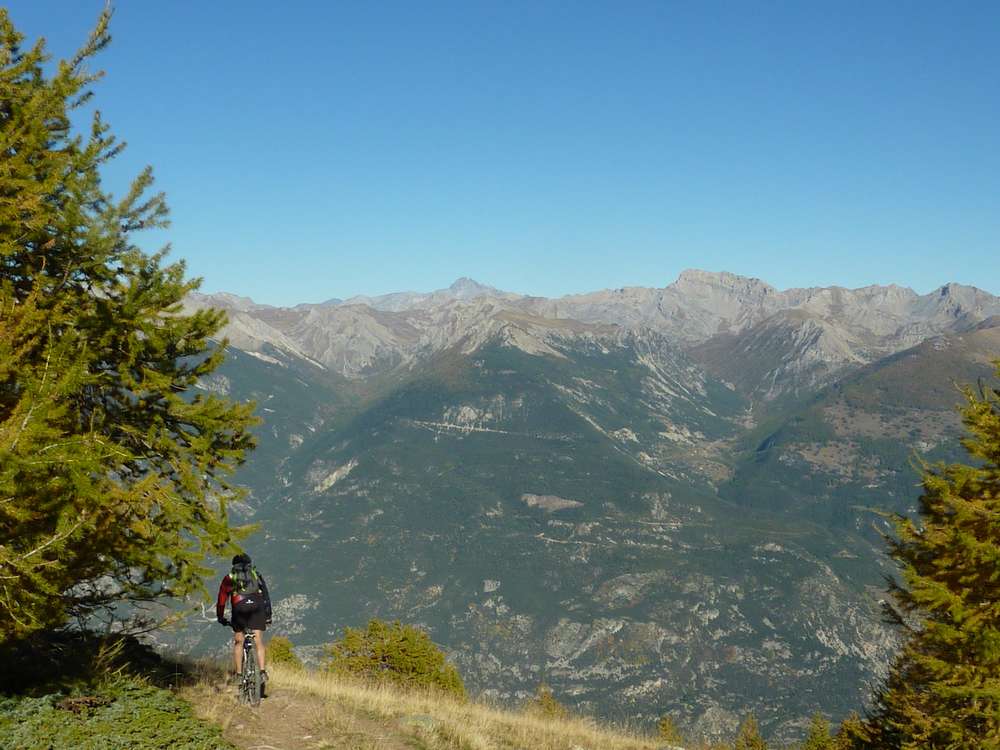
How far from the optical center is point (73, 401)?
506 inches

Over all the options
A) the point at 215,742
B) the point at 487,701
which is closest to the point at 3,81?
the point at 215,742

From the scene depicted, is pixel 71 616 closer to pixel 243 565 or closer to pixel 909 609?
pixel 243 565

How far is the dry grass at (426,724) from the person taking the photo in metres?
15.5

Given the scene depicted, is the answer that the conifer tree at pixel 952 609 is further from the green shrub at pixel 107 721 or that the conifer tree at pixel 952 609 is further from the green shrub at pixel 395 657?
the green shrub at pixel 395 657

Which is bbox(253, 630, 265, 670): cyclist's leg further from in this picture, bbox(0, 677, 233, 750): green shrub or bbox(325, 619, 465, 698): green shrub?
bbox(325, 619, 465, 698): green shrub

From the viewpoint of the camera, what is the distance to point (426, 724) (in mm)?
16641

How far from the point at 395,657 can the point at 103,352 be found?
3564 cm

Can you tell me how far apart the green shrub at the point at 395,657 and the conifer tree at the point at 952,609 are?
2765 cm

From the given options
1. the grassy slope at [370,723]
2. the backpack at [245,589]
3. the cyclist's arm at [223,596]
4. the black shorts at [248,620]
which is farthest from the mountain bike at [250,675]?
the cyclist's arm at [223,596]

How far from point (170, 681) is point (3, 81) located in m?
13.4

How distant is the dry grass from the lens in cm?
1546

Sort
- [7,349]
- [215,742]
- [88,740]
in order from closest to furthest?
[7,349] → [88,740] → [215,742]

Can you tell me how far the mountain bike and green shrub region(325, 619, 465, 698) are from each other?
24207mm

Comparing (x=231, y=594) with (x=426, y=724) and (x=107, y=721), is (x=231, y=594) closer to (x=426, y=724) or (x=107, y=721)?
(x=107, y=721)
